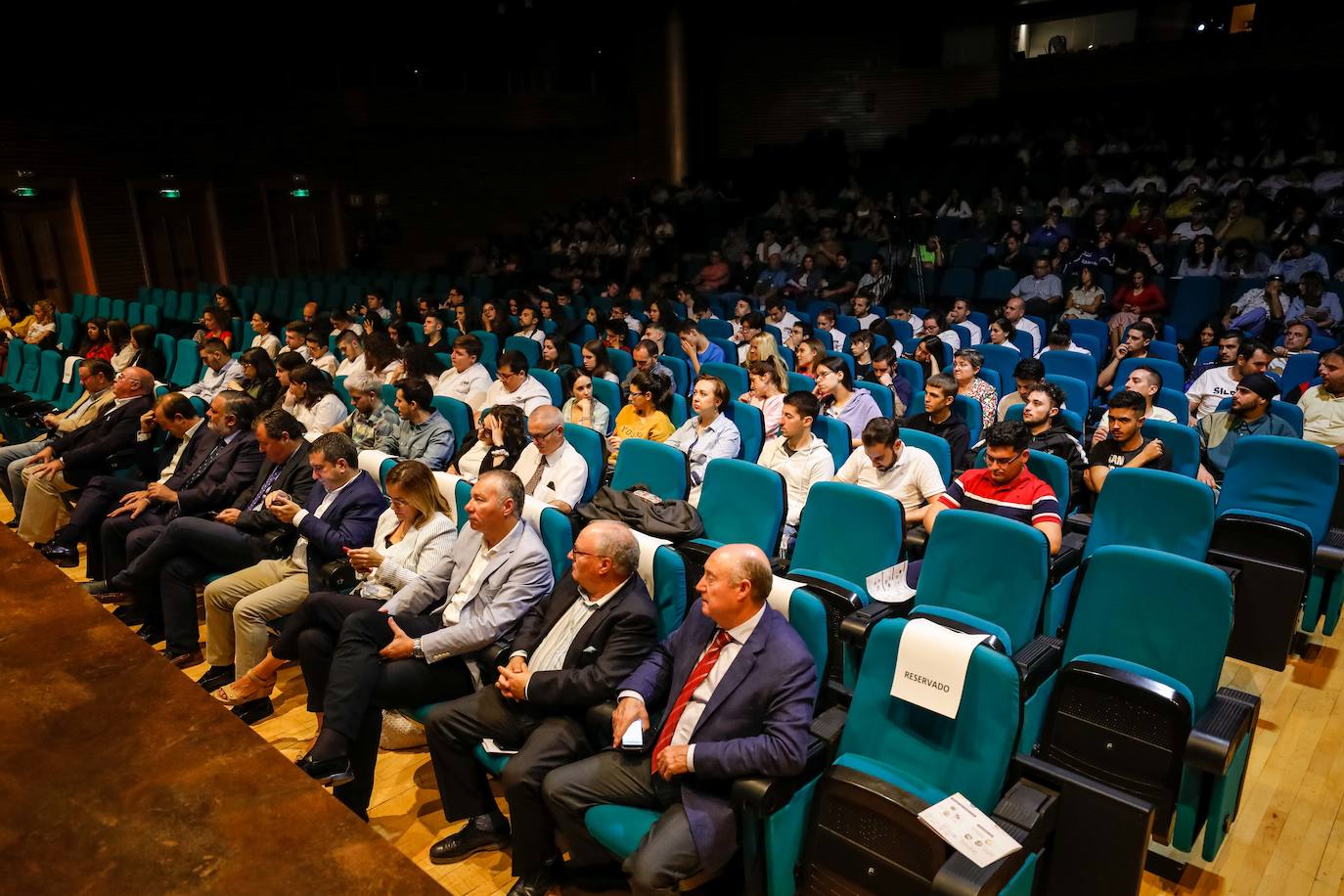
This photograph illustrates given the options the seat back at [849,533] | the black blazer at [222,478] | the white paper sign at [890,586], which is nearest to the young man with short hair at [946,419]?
Result: the seat back at [849,533]

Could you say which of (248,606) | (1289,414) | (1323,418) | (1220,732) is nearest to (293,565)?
(248,606)

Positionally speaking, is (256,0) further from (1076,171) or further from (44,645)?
(44,645)

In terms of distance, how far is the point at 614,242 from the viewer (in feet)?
35.2

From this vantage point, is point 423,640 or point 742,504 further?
point 742,504

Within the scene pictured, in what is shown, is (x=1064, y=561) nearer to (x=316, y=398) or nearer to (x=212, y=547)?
(x=212, y=547)

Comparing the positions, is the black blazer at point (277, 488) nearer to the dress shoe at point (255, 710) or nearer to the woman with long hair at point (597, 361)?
the dress shoe at point (255, 710)

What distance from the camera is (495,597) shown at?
8.34 ft

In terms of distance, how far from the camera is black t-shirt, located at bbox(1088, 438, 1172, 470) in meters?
3.30

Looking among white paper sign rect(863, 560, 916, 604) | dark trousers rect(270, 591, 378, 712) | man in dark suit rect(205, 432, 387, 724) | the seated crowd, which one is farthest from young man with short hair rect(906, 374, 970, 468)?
dark trousers rect(270, 591, 378, 712)

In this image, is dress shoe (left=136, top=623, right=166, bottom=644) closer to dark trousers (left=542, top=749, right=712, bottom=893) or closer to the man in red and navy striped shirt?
dark trousers (left=542, top=749, right=712, bottom=893)

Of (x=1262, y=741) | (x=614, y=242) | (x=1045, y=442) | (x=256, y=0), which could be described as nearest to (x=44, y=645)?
(x=1262, y=741)

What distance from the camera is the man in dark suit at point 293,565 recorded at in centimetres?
293

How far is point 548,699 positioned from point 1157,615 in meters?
1.54

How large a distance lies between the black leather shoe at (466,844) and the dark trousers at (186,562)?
1.45 m
